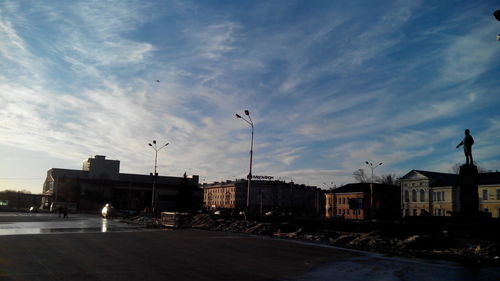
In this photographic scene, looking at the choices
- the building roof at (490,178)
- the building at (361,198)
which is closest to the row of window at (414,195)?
the building at (361,198)

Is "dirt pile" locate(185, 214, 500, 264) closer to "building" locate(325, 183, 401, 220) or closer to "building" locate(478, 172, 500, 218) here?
"building" locate(478, 172, 500, 218)

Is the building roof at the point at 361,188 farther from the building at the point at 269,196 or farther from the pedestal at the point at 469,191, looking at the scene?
the pedestal at the point at 469,191

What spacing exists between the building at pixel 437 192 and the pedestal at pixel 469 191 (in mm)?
51119

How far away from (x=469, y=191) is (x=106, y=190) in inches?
4611

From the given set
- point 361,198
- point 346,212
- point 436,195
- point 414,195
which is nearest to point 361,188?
point 361,198

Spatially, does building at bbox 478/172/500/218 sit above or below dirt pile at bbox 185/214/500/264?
above

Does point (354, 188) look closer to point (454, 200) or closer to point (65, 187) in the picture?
point (454, 200)

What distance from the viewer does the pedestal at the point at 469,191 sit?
24.2 metres

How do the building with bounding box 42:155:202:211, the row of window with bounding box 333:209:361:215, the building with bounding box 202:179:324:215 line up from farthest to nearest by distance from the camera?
the building with bounding box 202:179:324:215 → the building with bounding box 42:155:202:211 → the row of window with bounding box 333:209:361:215

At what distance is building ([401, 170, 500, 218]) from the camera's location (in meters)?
68.7

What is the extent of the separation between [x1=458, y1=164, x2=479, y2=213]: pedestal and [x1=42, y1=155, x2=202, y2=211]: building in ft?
304

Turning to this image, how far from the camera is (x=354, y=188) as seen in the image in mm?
103562

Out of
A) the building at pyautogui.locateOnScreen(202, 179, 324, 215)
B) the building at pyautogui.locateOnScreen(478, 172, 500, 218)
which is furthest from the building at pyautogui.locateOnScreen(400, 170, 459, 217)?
the building at pyautogui.locateOnScreen(202, 179, 324, 215)

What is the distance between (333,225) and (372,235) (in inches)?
373
